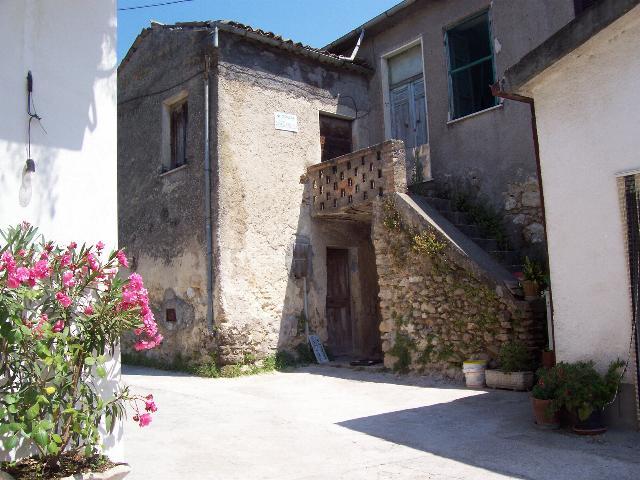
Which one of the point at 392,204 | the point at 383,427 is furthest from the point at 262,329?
the point at 383,427

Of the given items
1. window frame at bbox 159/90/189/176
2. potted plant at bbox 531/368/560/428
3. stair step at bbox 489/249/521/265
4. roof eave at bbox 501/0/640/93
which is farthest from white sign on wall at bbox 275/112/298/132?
potted plant at bbox 531/368/560/428

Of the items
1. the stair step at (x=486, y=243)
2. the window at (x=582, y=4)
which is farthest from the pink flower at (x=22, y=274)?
the window at (x=582, y=4)

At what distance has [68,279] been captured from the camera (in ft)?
11.3

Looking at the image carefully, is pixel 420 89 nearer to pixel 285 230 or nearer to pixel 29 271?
pixel 285 230

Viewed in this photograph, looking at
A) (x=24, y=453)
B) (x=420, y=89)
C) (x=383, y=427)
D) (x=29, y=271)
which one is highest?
(x=420, y=89)

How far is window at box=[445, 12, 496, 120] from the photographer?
10516mm

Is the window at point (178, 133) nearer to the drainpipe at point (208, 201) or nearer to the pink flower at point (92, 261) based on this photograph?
the drainpipe at point (208, 201)

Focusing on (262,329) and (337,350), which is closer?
(262,329)

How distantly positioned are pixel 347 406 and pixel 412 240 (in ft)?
9.44

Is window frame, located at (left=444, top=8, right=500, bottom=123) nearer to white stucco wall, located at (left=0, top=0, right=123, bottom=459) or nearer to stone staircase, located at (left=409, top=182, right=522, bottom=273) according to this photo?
stone staircase, located at (left=409, top=182, right=522, bottom=273)

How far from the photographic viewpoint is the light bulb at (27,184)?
12.3ft

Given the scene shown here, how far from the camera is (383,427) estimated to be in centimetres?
571

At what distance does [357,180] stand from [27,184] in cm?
661

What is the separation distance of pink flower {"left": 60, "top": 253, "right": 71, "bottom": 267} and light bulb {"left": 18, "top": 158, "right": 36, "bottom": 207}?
0.52 meters
